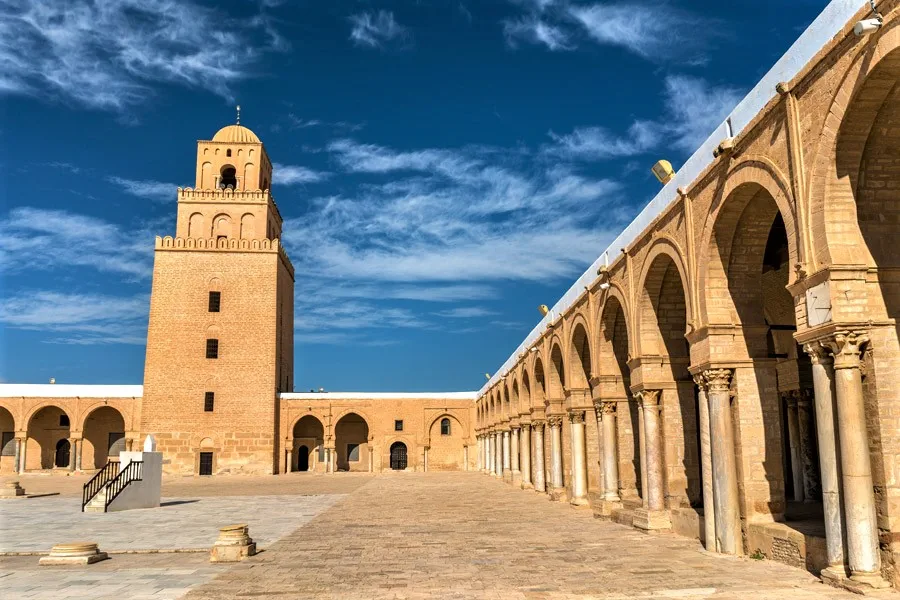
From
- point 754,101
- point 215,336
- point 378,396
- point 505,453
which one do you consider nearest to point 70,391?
point 215,336

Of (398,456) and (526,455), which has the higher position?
(526,455)

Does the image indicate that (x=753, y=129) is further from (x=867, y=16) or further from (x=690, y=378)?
(x=690, y=378)

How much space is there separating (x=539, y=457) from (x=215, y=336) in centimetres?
2037

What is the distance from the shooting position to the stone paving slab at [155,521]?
36.2 feet

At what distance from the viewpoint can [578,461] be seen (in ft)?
53.3

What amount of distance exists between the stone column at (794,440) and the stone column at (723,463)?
18.9 feet

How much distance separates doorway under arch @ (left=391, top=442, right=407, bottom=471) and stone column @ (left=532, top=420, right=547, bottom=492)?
1965cm

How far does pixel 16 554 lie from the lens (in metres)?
9.88

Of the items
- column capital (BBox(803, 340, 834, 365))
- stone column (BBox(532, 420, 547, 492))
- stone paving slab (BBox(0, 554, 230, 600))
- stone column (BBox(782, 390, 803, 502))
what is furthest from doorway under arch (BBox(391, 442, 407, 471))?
column capital (BBox(803, 340, 834, 365))

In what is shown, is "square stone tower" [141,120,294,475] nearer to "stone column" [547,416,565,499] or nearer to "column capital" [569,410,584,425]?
"stone column" [547,416,565,499]

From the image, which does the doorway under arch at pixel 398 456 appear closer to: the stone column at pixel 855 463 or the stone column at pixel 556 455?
the stone column at pixel 556 455

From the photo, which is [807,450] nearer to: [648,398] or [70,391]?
[648,398]

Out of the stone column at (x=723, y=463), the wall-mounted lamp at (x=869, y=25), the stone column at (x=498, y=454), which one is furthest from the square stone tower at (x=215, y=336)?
the wall-mounted lamp at (x=869, y=25)

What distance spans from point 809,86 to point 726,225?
2.28 m
